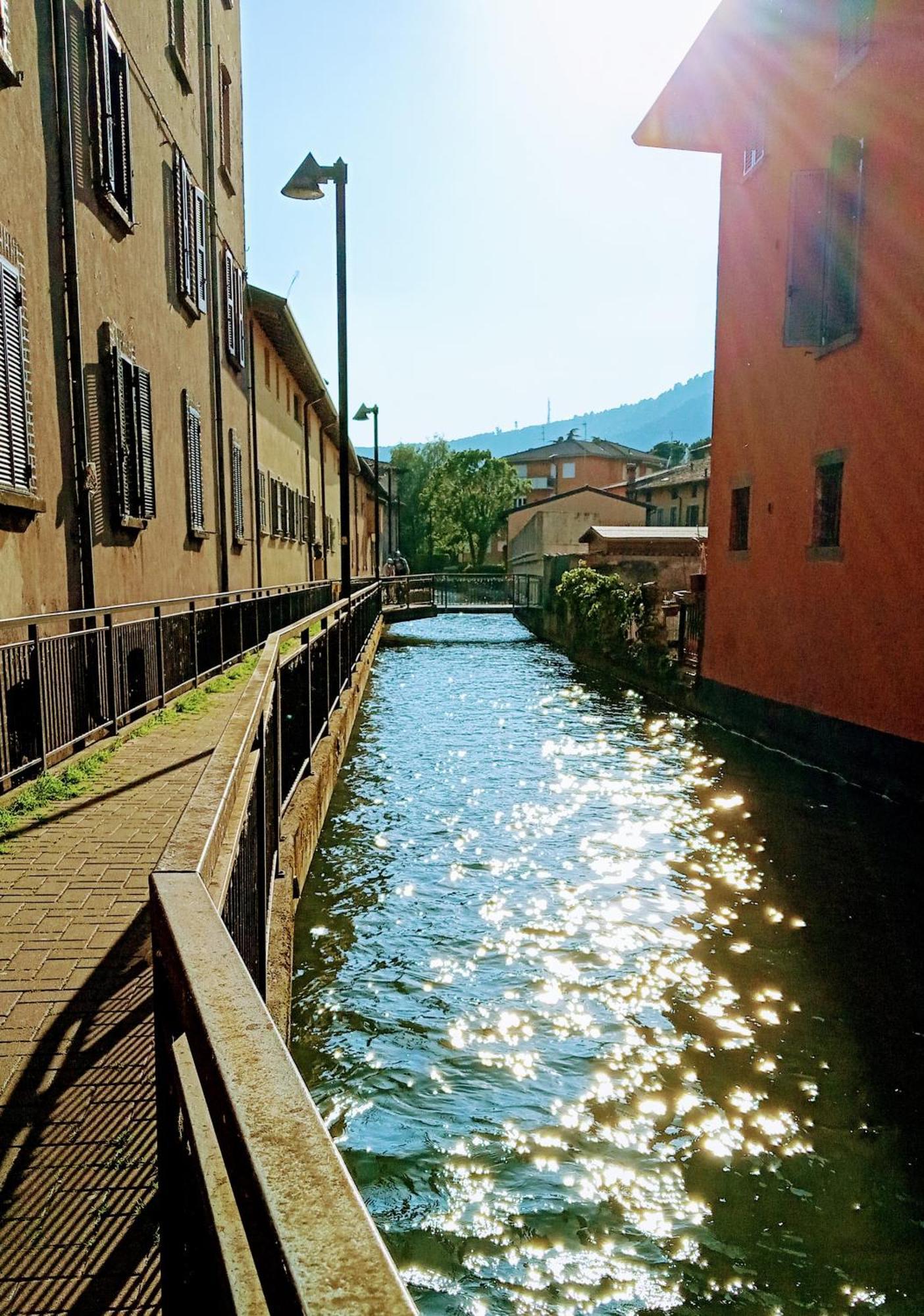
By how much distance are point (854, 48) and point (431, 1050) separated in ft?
36.4

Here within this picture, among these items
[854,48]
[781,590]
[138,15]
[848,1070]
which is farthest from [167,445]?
[848,1070]

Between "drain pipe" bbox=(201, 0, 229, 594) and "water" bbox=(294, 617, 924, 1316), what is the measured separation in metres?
6.84

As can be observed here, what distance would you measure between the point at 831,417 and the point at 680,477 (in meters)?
42.7

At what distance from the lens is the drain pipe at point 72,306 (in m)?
7.53

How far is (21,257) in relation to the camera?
6820 millimetres

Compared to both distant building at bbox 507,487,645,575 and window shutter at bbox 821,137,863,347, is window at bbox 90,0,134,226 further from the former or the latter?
distant building at bbox 507,487,645,575

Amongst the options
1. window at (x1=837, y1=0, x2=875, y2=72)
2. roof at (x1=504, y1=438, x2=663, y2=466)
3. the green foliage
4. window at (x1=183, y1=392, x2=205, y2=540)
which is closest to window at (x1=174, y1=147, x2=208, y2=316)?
window at (x1=183, y1=392, x2=205, y2=540)

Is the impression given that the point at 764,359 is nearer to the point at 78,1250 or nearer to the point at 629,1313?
the point at 629,1313

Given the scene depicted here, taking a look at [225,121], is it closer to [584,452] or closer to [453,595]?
[453,595]

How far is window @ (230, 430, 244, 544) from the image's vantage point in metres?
15.4

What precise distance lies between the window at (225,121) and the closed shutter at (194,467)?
5.36 meters

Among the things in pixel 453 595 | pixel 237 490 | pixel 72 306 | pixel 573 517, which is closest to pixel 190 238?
pixel 237 490

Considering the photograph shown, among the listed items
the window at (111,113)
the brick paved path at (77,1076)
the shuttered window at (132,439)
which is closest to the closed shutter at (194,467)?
the shuttered window at (132,439)

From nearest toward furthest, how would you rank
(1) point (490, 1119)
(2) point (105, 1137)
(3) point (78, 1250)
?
(3) point (78, 1250) → (2) point (105, 1137) → (1) point (490, 1119)
